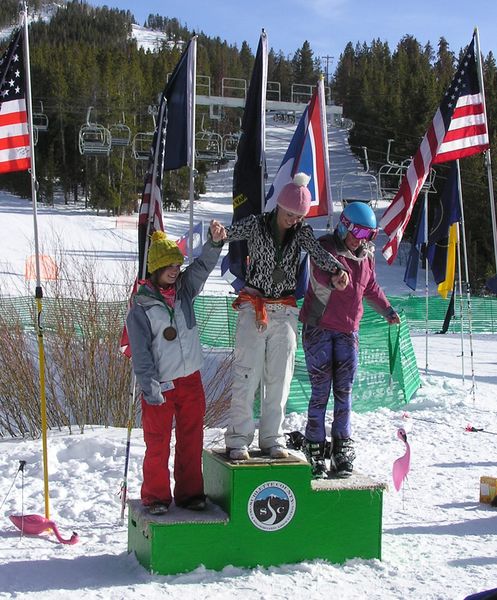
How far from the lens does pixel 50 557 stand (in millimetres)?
4855

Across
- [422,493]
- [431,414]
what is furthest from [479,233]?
[422,493]

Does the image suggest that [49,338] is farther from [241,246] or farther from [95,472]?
[241,246]

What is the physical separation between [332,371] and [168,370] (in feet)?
4.33

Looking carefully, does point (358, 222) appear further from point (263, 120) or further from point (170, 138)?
point (170, 138)

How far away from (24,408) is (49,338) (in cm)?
94

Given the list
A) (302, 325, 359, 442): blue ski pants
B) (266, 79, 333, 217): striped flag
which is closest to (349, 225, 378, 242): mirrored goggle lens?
(302, 325, 359, 442): blue ski pants

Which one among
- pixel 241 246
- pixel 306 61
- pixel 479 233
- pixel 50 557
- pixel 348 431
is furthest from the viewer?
pixel 306 61

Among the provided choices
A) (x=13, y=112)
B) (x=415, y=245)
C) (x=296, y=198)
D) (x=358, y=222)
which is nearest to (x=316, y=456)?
(x=358, y=222)

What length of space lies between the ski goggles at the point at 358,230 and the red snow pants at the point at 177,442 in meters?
1.42

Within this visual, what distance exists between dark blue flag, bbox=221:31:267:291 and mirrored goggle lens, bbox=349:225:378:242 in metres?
0.98

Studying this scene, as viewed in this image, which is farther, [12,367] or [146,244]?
[12,367]

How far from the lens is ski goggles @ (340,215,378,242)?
5.43 m

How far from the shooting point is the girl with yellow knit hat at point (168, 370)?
472 cm

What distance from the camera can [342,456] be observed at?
5.41 metres
